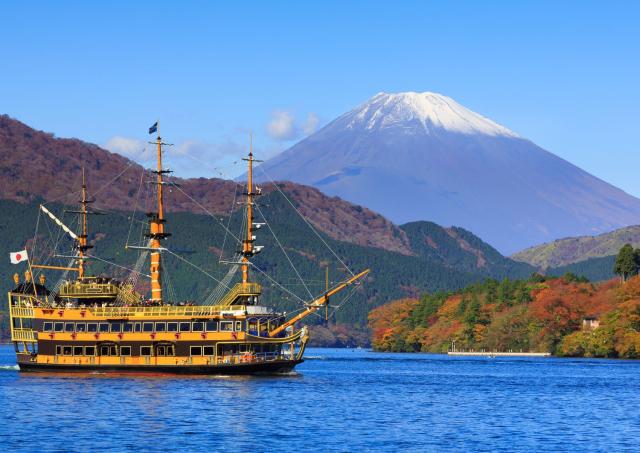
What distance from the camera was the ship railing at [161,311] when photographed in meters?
108

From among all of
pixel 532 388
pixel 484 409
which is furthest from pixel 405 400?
pixel 532 388

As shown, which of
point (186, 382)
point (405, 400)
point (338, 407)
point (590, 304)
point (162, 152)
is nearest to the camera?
point (338, 407)

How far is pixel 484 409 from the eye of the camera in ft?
280

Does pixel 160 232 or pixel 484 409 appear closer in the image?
pixel 484 409

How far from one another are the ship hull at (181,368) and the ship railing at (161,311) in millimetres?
4461

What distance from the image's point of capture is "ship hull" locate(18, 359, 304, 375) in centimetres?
10844

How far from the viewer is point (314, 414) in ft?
260

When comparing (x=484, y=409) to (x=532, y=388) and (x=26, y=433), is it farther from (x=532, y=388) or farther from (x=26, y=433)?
(x=26, y=433)

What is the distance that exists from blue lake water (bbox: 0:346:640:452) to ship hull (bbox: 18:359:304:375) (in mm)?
1170

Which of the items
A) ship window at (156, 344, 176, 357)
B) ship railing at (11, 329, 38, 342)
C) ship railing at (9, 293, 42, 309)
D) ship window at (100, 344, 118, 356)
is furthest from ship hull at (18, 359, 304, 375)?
ship railing at (9, 293, 42, 309)

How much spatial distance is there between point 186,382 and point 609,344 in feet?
282

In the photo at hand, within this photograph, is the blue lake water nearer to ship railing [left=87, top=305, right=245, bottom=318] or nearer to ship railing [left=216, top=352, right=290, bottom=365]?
ship railing [left=216, top=352, right=290, bottom=365]

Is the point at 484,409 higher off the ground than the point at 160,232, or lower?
lower

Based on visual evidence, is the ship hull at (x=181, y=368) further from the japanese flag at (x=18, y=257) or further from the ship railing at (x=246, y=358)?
the japanese flag at (x=18, y=257)
